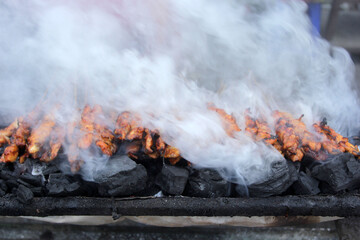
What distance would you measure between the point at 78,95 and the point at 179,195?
1.86 meters

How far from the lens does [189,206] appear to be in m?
2.65

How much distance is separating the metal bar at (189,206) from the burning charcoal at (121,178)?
0.08 metres

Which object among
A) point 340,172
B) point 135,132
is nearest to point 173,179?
point 135,132

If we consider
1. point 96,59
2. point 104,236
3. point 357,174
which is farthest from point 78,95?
point 357,174

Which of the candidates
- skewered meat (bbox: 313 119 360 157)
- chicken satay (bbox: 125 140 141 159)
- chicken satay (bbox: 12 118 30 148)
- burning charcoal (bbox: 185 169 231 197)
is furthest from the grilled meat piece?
skewered meat (bbox: 313 119 360 157)

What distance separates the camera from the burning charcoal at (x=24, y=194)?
2633 mm

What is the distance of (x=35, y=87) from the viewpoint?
A: 12.9 feet

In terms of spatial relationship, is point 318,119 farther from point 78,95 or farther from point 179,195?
point 78,95

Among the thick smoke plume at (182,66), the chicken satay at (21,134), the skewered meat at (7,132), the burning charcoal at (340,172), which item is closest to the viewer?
the burning charcoal at (340,172)

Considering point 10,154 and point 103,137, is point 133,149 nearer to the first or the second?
point 103,137

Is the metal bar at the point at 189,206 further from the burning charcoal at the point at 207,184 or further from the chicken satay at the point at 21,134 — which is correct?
the chicken satay at the point at 21,134

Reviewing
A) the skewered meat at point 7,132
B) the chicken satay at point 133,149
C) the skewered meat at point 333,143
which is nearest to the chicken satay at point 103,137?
the chicken satay at point 133,149

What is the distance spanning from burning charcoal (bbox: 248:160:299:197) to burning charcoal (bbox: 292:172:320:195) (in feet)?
0.23

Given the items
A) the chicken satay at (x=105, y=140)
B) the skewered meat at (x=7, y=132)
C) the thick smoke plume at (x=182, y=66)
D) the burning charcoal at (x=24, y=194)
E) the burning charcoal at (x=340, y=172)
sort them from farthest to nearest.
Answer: the thick smoke plume at (x=182, y=66), the skewered meat at (x=7, y=132), the chicken satay at (x=105, y=140), the burning charcoal at (x=340, y=172), the burning charcoal at (x=24, y=194)
